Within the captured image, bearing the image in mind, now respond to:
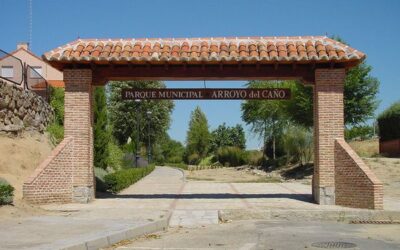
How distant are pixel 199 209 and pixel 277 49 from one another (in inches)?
220

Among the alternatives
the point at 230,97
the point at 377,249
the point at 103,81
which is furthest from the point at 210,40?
the point at 377,249


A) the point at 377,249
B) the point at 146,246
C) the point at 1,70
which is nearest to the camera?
the point at 377,249

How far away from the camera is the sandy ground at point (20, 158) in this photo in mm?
14678

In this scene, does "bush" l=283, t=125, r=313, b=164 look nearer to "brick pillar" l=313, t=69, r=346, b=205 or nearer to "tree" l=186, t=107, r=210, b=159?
"brick pillar" l=313, t=69, r=346, b=205

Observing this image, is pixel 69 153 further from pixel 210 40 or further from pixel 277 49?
pixel 277 49

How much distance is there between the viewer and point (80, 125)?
1598cm

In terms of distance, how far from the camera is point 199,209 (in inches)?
572

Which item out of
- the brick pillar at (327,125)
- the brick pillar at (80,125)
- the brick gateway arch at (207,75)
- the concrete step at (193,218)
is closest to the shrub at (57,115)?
the brick pillar at (80,125)

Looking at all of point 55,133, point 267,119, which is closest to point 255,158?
point 267,119

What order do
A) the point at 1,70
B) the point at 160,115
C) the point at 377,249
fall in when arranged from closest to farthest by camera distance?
the point at 377,249
the point at 1,70
the point at 160,115

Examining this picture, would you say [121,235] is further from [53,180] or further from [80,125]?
[80,125]

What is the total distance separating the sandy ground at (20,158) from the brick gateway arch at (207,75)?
4.11ft

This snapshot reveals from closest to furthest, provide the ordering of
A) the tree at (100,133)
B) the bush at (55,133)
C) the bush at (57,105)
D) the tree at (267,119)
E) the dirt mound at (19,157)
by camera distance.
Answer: the dirt mound at (19,157) → the bush at (55,133) → the bush at (57,105) → the tree at (100,133) → the tree at (267,119)

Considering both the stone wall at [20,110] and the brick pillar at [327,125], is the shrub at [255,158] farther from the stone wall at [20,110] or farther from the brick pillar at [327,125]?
the brick pillar at [327,125]
